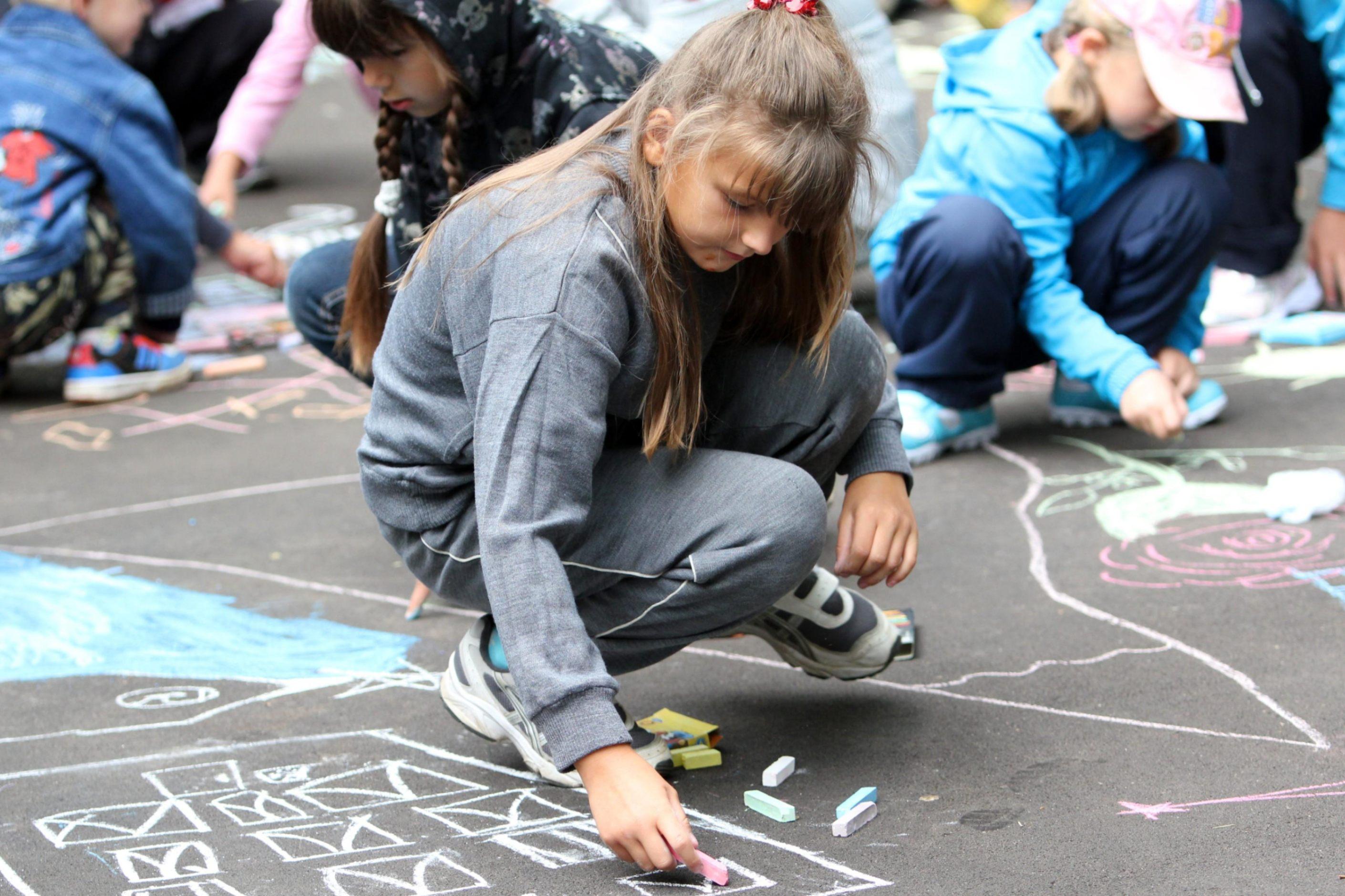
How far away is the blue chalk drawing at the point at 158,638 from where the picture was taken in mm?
1977

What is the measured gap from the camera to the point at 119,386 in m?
3.40

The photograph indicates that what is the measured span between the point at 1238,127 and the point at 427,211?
2169mm

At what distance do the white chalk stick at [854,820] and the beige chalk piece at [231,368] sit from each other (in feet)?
8.38

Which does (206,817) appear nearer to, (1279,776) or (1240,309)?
(1279,776)

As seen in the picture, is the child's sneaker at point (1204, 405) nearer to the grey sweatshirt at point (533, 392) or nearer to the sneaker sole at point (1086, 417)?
the sneaker sole at point (1086, 417)


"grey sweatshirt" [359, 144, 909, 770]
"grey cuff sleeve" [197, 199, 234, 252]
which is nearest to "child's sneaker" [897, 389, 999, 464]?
"grey sweatshirt" [359, 144, 909, 770]

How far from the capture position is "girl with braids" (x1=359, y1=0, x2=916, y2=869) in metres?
1.33

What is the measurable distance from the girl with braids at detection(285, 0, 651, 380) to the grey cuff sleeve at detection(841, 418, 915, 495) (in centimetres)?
64

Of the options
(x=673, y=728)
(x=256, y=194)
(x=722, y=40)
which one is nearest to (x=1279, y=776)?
(x=673, y=728)

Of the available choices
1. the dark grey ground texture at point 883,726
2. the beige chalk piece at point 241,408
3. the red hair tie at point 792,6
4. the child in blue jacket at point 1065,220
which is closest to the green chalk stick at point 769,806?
the dark grey ground texture at point 883,726

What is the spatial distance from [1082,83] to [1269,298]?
Result: 1225 mm

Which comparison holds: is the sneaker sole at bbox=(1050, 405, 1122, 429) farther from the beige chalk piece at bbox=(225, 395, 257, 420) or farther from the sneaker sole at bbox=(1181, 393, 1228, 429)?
the beige chalk piece at bbox=(225, 395, 257, 420)

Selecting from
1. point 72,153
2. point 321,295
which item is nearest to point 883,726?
point 321,295

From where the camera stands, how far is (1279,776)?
1.49 m
